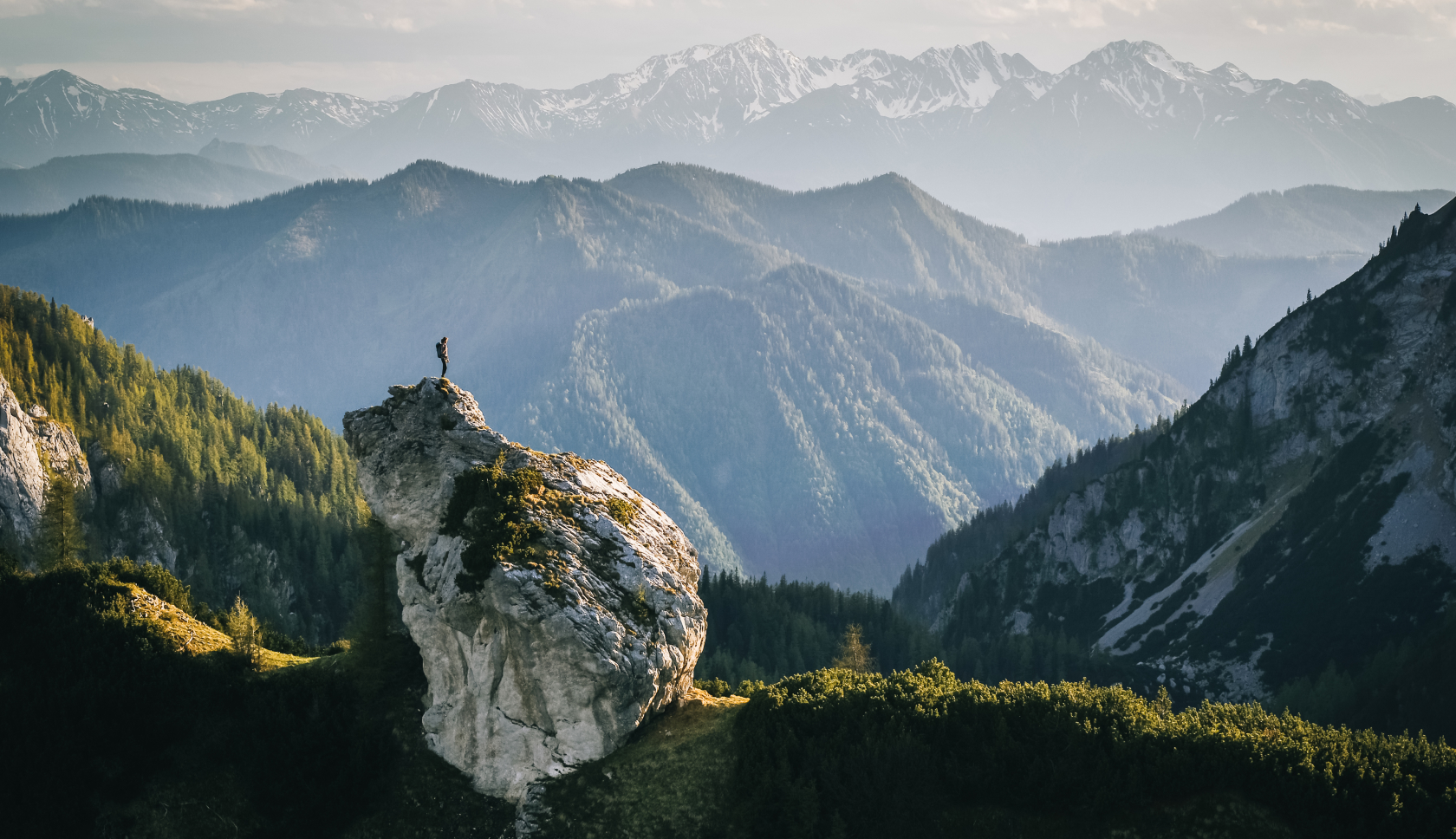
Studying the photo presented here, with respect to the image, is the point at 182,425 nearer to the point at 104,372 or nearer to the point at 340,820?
the point at 104,372

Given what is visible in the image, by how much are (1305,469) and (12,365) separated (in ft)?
682

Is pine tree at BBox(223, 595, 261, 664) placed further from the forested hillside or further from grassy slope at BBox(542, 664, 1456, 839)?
the forested hillside

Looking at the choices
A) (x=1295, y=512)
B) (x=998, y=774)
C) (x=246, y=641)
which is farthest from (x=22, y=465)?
(x=1295, y=512)

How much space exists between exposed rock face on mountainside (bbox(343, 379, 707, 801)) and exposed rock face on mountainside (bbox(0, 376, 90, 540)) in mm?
93506

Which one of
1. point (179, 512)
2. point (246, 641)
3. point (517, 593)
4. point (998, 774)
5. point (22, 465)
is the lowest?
point (998, 774)

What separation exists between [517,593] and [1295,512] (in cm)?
13484

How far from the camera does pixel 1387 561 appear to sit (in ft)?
415

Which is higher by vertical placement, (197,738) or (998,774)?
(197,738)

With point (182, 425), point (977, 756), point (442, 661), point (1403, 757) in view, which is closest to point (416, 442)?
point (442, 661)

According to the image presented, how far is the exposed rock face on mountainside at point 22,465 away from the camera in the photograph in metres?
130

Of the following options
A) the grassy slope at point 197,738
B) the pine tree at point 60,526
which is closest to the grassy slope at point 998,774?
the grassy slope at point 197,738

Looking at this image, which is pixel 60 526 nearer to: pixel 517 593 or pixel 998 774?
pixel 517 593

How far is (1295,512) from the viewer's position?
147250mm

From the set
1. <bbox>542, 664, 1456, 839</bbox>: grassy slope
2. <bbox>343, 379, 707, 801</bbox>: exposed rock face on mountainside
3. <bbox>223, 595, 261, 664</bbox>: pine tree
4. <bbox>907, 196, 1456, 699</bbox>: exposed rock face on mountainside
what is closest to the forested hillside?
<bbox>223, 595, 261, 664</bbox>: pine tree
